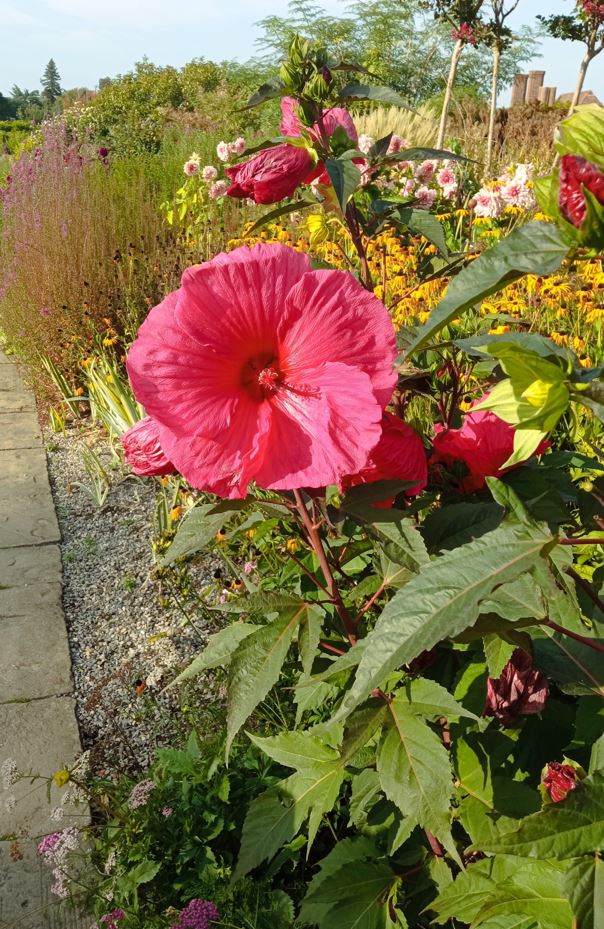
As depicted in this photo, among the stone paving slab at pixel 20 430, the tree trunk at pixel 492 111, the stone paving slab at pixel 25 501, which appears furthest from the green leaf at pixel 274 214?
the tree trunk at pixel 492 111

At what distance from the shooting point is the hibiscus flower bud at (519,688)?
0.98 meters

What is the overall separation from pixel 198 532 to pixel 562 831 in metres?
0.56

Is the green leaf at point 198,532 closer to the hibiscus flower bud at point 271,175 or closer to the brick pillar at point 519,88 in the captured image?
the hibiscus flower bud at point 271,175

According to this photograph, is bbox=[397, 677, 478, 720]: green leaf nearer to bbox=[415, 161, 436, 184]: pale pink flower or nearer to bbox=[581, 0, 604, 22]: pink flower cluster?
bbox=[415, 161, 436, 184]: pale pink flower

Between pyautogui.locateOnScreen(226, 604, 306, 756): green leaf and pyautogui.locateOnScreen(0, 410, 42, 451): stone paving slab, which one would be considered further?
pyautogui.locateOnScreen(0, 410, 42, 451): stone paving slab

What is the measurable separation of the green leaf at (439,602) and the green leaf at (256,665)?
34 cm

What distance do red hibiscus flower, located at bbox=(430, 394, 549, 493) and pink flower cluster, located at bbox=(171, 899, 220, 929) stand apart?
96cm

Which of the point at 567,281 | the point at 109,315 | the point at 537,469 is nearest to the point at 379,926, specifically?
the point at 537,469

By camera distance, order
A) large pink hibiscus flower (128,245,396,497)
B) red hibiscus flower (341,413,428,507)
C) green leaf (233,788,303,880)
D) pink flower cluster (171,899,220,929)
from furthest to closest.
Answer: pink flower cluster (171,899,220,929) < green leaf (233,788,303,880) < red hibiscus flower (341,413,428,507) < large pink hibiscus flower (128,245,396,497)

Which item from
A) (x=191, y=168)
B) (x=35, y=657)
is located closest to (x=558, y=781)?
(x=35, y=657)

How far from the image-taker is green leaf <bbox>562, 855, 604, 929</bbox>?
28.3 inches

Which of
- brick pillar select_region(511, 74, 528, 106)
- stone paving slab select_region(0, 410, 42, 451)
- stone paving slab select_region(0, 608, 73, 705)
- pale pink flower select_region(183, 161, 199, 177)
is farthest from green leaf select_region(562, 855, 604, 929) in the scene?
brick pillar select_region(511, 74, 528, 106)

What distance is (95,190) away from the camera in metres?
5.54

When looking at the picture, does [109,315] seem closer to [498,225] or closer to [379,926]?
[498,225]
